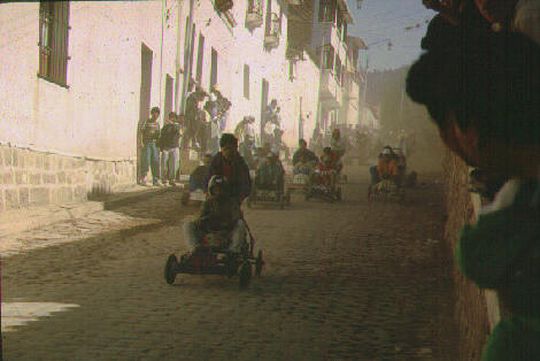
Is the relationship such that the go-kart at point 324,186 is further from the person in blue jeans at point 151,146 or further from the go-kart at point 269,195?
the person in blue jeans at point 151,146

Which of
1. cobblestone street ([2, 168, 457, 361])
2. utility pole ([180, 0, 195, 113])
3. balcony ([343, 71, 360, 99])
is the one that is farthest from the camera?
balcony ([343, 71, 360, 99])

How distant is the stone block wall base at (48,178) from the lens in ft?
31.9

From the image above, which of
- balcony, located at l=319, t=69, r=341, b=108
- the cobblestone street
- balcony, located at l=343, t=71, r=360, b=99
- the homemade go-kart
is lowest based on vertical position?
the cobblestone street

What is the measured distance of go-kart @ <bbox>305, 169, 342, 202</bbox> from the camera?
53.3 ft

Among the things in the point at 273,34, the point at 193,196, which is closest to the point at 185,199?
the point at 193,196

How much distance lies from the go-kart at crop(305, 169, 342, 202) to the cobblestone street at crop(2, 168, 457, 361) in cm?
452

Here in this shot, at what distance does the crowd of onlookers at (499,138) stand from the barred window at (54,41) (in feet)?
33.8

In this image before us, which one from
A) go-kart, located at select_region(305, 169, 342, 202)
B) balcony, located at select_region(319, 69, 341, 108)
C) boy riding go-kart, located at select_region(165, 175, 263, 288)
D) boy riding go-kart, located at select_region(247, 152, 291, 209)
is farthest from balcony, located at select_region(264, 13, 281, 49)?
boy riding go-kart, located at select_region(165, 175, 263, 288)

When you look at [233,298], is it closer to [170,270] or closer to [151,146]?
[170,270]

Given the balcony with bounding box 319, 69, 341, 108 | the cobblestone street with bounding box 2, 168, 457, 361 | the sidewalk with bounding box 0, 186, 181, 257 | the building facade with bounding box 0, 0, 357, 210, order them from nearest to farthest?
the cobblestone street with bounding box 2, 168, 457, 361 → the sidewalk with bounding box 0, 186, 181, 257 → the building facade with bounding box 0, 0, 357, 210 → the balcony with bounding box 319, 69, 341, 108

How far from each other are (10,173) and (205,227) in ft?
11.5

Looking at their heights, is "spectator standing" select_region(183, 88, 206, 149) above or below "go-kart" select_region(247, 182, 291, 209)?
above

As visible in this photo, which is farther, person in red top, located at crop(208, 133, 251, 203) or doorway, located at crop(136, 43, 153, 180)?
doorway, located at crop(136, 43, 153, 180)

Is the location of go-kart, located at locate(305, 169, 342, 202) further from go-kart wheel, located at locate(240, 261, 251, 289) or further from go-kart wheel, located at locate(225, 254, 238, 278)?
go-kart wheel, located at locate(240, 261, 251, 289)
